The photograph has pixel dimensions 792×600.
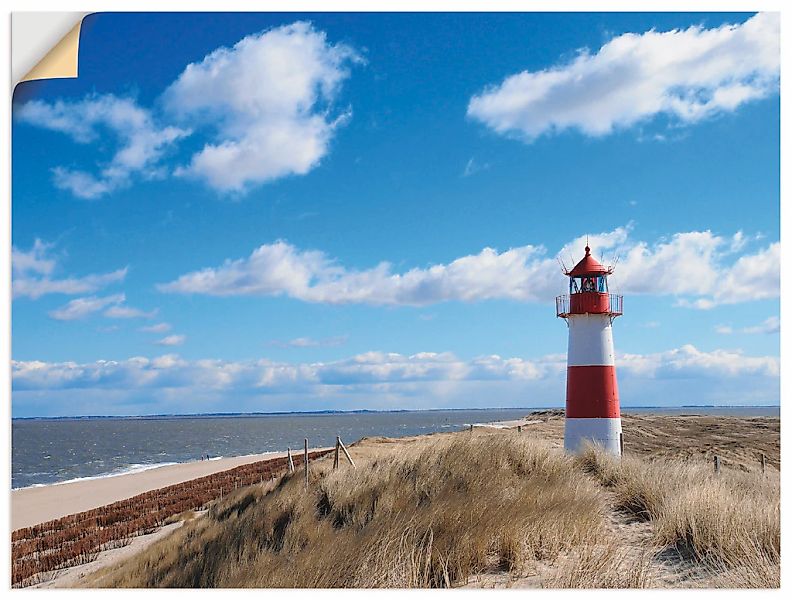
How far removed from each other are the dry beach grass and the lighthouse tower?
204 cm

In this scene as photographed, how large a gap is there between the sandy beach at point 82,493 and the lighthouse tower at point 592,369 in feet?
31.0

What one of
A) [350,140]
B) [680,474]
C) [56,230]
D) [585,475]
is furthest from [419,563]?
[56,230]

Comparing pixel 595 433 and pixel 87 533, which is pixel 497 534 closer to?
pixel 595 433

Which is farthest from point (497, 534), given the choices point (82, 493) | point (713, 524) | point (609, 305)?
point (82, 493)

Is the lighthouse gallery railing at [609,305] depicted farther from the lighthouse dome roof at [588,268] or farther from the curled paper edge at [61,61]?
the curled paper edge at [61,61]

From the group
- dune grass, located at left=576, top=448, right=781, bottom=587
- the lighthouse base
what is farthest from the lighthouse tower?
dune grass, located at left=576, top=448, right=781, bottom=587

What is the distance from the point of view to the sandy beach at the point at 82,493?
43.4 feet

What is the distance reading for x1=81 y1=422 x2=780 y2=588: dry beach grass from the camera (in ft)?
10.4

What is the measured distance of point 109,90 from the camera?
706 centimetres

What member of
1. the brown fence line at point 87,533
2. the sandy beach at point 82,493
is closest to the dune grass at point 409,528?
the brown fence line at point 87,533

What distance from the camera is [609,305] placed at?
7305 millimetres

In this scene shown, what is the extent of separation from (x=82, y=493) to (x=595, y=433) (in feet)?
46.0

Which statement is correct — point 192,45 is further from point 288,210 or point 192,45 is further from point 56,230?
point 56,230
